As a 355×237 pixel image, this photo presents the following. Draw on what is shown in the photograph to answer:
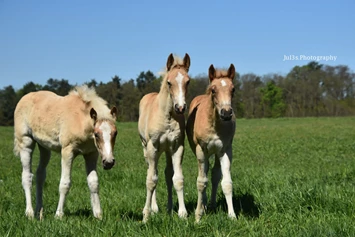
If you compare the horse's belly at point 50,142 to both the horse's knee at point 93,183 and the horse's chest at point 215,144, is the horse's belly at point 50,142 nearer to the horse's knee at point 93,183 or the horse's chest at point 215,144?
the horse's knee at point 93,183

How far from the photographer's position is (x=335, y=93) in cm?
8356

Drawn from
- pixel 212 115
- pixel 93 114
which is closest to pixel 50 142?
pixel 93 114

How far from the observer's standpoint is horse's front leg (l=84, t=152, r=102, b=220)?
6.34 m

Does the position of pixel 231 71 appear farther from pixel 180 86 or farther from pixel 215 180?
pixel 215 180

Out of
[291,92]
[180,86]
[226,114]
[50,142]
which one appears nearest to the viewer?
[226,114]

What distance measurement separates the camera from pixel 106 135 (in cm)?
575

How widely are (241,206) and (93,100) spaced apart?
2926 millimetres

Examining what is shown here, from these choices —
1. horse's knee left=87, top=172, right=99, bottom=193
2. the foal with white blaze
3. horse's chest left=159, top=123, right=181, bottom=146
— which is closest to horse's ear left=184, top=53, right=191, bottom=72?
horse's chest left=159, top=123, right=181, bottom=146

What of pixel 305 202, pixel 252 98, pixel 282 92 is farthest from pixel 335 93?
pixel 305 202

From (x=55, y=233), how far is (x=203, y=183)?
8.13ft

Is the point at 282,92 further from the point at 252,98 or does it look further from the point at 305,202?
the point at 305,202

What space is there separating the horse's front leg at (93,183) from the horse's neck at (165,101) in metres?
1.44

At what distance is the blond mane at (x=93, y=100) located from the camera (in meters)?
6.02

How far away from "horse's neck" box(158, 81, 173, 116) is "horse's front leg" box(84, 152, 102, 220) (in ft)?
4.74
